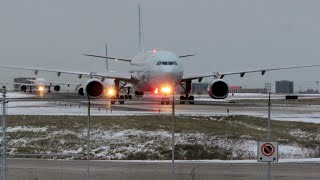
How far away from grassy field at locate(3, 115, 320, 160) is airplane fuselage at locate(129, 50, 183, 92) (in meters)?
14.9

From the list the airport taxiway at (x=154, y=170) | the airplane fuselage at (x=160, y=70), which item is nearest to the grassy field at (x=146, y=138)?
the airport taxiway at (x=154, y=170)

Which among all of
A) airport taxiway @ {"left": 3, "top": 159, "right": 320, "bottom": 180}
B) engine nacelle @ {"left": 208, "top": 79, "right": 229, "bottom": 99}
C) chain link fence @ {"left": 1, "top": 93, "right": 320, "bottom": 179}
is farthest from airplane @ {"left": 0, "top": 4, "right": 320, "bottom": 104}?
airport taxiway @ {"left": 3, "top": 159, "right": 320, "bottom": 180}

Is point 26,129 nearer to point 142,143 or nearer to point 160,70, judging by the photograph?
point 142,143

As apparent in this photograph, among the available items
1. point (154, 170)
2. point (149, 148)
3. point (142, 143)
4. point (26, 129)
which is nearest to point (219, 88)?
point (26, 129)

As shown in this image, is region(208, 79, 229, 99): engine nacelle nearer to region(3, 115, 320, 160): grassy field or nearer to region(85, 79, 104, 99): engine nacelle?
region(85, 79, 104, 99): engine nacelle

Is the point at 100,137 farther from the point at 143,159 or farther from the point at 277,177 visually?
the point at 277,177

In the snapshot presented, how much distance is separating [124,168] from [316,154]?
6.61 meters

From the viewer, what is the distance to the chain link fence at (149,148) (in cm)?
1316

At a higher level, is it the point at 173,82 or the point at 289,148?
the point at 173,82

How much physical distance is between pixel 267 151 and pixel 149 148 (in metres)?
6.65

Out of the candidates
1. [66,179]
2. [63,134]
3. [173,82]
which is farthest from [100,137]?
[173,82]

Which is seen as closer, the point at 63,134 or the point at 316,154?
the point at 316,154

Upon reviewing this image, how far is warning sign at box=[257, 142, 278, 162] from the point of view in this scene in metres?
10.7

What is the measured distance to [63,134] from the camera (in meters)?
19.0
